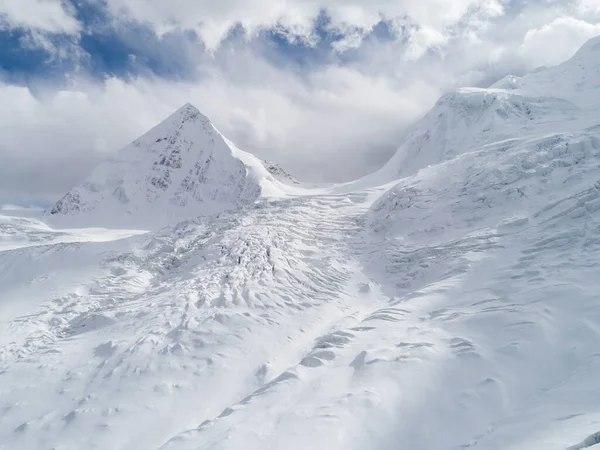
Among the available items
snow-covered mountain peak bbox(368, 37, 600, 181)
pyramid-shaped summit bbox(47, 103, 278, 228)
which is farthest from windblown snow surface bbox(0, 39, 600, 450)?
pyramid-shaped summit bbox(47, 103, 278, 228)

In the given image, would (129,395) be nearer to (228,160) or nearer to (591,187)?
(591,187)

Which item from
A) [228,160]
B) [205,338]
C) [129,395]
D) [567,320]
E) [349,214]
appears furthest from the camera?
[228,160]

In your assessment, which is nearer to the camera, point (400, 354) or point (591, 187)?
point (400, 354)

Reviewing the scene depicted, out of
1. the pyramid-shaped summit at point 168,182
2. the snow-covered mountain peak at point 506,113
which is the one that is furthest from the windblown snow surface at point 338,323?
the pyramid-shaped summit at point 168,182

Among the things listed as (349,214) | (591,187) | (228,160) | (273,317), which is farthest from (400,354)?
(228,160)

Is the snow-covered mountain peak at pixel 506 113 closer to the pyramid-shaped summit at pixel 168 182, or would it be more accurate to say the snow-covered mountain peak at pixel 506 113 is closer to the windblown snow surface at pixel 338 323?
the windblown snow surface at pixel 338 323

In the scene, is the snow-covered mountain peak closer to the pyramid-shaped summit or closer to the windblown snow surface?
the windblown snow surface

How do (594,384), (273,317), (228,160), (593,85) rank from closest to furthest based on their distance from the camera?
1. (594,384)
2. (273,317)
3. (593,85)
4. (228,160)
